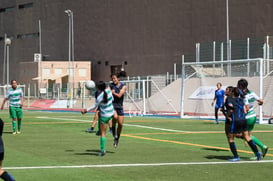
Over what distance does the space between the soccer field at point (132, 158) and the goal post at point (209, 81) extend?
48.3 ft

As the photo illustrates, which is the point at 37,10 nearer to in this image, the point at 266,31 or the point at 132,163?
the point at 266,31

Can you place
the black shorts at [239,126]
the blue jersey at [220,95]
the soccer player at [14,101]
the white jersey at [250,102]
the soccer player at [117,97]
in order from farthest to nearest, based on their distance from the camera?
the blue jersey at [220,95], the soccer player at [14,101], the soccer player at [117,97], the white jersey at [250,102], the black shorts at [239,126]

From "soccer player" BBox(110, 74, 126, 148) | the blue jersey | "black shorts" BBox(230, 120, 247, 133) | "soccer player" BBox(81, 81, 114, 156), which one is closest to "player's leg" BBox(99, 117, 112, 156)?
"soccer player" BBox(81, 81, 114, 156)

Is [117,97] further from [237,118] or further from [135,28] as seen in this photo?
[135,28]

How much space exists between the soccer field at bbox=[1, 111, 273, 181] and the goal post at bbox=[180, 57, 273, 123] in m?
14.7

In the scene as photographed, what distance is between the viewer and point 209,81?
40.7m

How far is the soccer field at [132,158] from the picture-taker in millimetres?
12852

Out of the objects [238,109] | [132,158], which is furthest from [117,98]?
[238,109]

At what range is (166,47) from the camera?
80.0m

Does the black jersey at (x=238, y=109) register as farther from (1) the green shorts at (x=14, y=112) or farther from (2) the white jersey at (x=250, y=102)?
(1) the green shorts at (x=14, y=112)

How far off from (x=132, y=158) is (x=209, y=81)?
82.7 feet

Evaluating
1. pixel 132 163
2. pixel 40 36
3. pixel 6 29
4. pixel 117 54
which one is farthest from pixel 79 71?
pixel 132 163

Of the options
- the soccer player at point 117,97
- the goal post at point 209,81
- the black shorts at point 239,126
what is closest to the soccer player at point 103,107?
the soccer player at point 117,97

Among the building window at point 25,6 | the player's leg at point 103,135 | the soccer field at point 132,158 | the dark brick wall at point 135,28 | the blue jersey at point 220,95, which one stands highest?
the building window at point 25,6
